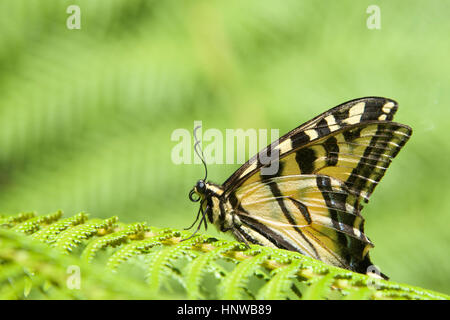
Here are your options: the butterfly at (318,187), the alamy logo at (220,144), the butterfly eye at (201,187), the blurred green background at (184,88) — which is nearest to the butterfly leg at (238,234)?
→ the butterfly at (318,187)

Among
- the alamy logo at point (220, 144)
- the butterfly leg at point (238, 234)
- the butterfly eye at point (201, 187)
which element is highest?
the alamy logo at point (220, 144)

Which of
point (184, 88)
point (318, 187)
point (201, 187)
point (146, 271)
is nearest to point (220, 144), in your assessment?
point (184, 88)

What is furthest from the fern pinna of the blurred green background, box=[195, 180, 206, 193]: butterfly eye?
the blurred green background

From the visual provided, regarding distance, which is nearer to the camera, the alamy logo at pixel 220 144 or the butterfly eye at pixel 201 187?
the butterfly eye at pixel 201 187

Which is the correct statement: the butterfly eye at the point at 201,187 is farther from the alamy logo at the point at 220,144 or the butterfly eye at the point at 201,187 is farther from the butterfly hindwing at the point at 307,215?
the alamy logo at the point at 220,144

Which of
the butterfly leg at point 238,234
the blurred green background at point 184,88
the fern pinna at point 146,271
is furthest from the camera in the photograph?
the blurred green background at point 184,88

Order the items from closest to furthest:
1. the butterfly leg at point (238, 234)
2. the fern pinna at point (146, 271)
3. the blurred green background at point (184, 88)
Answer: the fern pinna at point (146, 271) → the butterfly leg at point (238, 234) → the blurred green background at point (184, 88)
